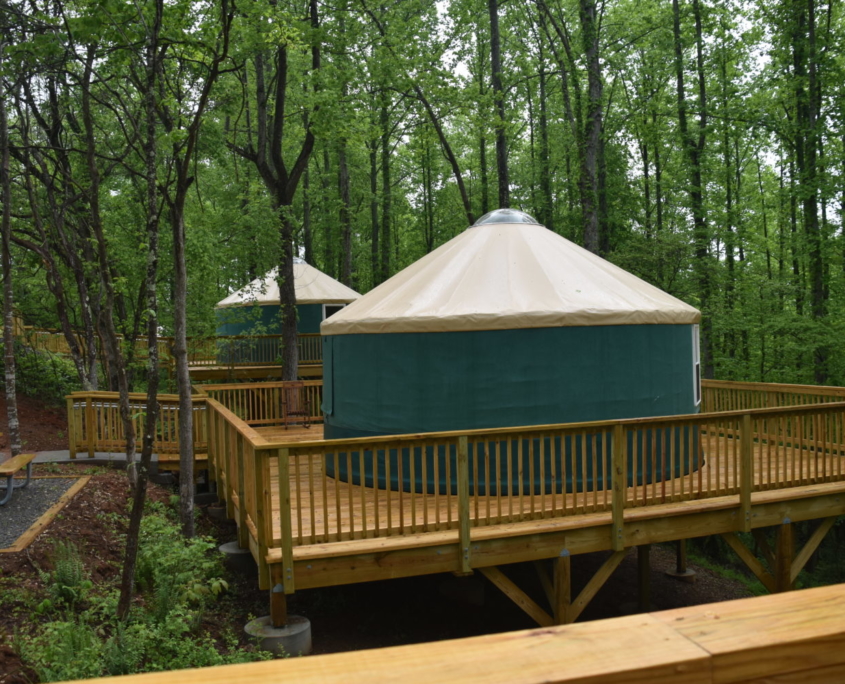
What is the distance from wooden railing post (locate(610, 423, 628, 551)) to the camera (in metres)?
5.95

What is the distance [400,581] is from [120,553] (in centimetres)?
279

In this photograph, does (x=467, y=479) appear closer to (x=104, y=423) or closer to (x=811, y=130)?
(x=104, y=423)

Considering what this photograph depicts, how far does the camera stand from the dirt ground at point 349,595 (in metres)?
5.83

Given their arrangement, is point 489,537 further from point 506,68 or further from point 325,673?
point 506,68

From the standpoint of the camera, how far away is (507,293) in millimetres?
7805

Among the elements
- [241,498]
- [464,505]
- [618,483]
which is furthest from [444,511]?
[241,498]

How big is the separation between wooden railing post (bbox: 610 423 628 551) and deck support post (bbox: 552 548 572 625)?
436 mm

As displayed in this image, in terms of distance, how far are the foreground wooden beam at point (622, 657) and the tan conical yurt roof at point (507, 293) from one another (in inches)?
257

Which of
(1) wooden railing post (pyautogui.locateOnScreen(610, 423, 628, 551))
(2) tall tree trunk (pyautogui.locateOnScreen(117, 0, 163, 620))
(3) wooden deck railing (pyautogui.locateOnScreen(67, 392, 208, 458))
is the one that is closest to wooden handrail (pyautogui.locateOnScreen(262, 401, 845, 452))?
(1) wooden railing post (pyautogui.locateOnScreen(610, 423, 628, 551))

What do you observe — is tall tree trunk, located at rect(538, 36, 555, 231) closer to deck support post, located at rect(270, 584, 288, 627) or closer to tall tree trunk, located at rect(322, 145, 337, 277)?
tall tree trunk, located at rect(322, 145, 337, 277)

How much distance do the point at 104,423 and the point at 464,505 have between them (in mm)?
6395

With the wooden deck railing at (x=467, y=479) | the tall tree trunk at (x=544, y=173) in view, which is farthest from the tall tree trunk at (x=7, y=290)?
the tall tree trunk at (x=544, y=173)

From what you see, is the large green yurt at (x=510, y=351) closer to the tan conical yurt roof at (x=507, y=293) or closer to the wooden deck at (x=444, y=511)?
the tan conical yurt roof at (x=507, y=293)

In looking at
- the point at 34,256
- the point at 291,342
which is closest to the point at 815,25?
the point at 291,342
